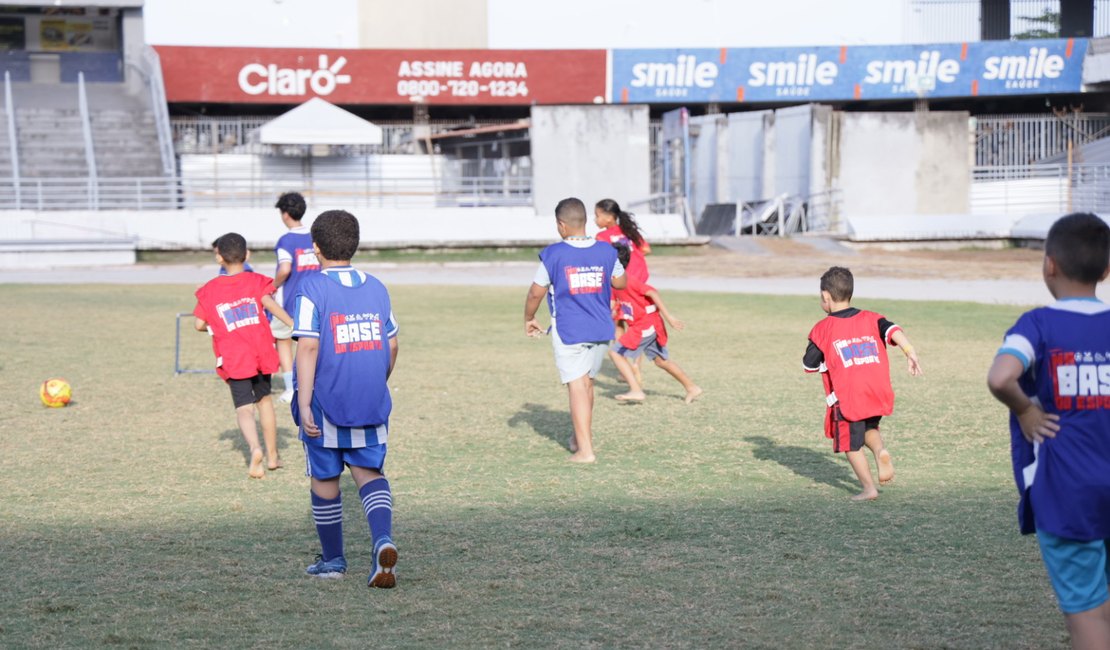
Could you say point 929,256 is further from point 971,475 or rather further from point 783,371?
point 971,475

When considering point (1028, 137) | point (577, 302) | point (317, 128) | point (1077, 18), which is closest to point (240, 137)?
point (317, 128)

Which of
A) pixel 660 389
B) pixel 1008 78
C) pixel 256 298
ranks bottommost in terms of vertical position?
pixel 660 389

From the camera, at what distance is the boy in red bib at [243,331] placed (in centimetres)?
789

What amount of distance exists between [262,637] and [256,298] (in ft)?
11.6

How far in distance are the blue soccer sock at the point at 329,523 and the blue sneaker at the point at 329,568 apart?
2cm

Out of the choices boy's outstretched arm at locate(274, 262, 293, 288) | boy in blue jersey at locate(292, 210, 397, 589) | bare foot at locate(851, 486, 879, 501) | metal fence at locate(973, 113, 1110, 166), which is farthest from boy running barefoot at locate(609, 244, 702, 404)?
metal fence at locate(973, 113, 1110, 166)

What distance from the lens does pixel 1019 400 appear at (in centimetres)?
381

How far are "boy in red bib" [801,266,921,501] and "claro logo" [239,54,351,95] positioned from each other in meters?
33.9

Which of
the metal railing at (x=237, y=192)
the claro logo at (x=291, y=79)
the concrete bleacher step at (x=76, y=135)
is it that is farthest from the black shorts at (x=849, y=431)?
the claro logo at (x=291, y=79)

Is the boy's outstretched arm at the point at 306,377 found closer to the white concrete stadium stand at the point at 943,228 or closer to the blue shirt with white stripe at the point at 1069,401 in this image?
the blue shirt with white stripe at the point at 1069,401

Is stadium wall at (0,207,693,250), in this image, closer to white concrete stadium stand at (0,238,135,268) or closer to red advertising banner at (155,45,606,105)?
white concrete stadium stand at (0,238,135,268)

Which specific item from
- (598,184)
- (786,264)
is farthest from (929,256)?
(598,184)

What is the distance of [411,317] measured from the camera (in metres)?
18.5

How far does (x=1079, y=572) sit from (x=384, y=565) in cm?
276
